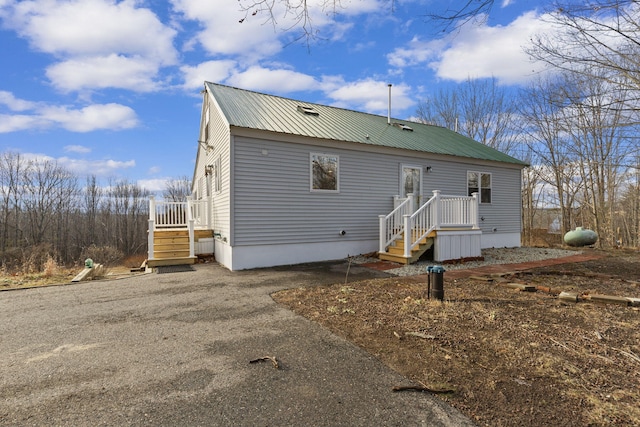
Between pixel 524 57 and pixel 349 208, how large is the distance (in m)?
5.58

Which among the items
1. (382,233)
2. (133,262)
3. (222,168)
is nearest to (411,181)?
(382,233)

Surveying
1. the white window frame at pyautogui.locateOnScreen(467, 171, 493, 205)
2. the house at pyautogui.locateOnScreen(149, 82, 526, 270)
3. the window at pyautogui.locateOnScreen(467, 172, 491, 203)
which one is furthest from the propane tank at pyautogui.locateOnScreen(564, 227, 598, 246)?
the house at pyautogui.locateOnScreen(149, 82, 526, 270)

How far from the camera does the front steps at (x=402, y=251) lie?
8.54 metres

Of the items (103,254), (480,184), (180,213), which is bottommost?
(103,254)

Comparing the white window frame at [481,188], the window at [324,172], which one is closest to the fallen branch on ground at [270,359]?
the window at [324,172]

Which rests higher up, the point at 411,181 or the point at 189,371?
the point at 411,181

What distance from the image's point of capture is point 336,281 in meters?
6.53

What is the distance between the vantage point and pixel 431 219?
29.8 ft

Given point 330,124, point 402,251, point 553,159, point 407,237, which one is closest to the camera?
point 407,237

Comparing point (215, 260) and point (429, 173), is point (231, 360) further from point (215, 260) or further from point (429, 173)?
point (429, 173)

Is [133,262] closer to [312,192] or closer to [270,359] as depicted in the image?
[312,192]

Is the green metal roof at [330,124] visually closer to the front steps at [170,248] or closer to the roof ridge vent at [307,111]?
the roof ridge vent at [307,111]

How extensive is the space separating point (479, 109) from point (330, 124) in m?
17.3

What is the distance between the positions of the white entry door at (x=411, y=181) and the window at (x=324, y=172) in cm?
262
